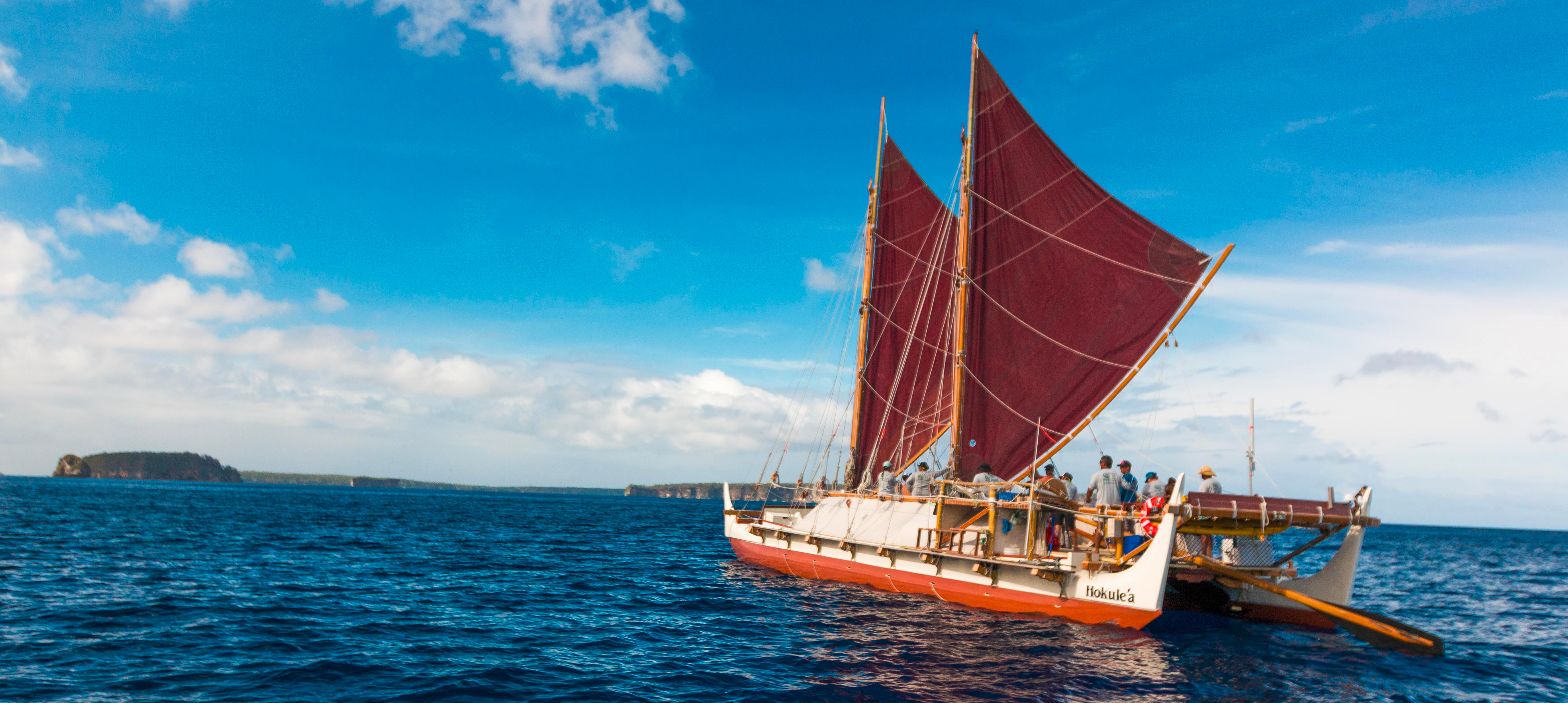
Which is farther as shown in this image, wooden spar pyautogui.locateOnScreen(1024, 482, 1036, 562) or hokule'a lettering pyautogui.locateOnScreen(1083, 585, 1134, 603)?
wooden spar pyautogui.locateOnScreen(1024, 482, 1036, 562)

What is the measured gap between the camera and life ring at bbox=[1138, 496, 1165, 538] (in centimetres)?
1898

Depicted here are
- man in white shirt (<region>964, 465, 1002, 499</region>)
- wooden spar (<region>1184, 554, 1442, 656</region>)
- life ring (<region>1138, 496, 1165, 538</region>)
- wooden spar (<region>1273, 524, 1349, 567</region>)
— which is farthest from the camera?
man in white shirt (<region>964, 465, 1002, 499</region>)

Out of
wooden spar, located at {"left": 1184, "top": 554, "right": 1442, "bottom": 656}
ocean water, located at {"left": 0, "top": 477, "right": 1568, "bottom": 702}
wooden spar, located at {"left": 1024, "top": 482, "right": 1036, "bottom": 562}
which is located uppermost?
wooden spar, located at {"left": 1024, "top": 482, "right": 1036, "bottom": 562}

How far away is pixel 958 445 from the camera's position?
25.7 meters

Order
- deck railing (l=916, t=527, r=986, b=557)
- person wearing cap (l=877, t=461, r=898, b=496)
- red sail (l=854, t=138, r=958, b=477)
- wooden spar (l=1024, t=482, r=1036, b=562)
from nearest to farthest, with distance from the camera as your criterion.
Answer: wooden spar (l=1024, t=482, r=1036, b=562) < deck railing (l=916, t=527, r=986, b=557) < person wearing cap (l=877, t=461, r=898, b=496) < red sail (l=854, t=138, r=958, b=477)

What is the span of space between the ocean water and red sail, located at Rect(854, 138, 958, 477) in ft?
27.7

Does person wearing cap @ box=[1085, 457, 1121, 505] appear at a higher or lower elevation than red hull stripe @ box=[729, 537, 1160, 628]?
higher

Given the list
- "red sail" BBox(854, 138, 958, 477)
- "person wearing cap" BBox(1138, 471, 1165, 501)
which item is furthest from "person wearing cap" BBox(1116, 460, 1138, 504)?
"red sail" BBox(854, 138, 958, 477)

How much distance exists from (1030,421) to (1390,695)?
1126cm

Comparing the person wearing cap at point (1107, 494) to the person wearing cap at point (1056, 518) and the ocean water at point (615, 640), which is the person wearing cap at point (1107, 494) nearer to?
the person wearing cap at point (1056, 518)

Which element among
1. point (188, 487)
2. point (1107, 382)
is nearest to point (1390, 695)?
point (1107, 382)

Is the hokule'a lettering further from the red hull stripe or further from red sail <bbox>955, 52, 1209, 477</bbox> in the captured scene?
red sail <bbox>955, 52, 1209, 477</bbox>

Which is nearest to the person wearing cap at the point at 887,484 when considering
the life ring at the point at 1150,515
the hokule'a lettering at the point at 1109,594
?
the hokule'a lettering at the point at 1109,594

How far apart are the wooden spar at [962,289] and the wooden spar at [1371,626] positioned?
28.3 feet
